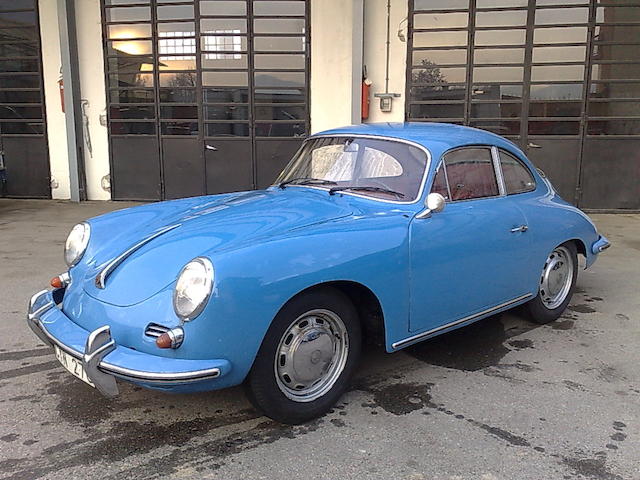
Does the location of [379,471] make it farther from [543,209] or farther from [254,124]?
[254,124]

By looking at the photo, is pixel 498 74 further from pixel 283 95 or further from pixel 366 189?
pixel 366 189

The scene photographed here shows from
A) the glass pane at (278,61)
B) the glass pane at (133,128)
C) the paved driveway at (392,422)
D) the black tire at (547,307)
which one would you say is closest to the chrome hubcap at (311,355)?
the paved driveway at (392,422)

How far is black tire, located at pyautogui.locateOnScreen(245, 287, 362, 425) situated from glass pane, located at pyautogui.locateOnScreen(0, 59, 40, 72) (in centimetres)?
1043

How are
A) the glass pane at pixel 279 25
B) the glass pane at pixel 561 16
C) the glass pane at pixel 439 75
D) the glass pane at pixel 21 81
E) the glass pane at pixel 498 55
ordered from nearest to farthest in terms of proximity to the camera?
the glass pane at pixel 561 16
the glass pane at pixel 498 55
the glass pane at pixel 439 75
the glass pane at pixel 279 25
the glass pane at pixel 21 81

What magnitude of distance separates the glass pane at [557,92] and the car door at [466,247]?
6.57 meters

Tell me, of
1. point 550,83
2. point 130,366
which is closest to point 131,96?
point 550,83

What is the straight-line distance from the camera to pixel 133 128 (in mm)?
11102

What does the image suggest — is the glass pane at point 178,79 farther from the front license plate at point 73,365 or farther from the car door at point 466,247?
the front license plate at point 73,365

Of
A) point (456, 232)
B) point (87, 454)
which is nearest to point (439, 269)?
point (456, 232)

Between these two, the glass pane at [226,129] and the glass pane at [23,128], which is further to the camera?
the glass pane at [23,128]

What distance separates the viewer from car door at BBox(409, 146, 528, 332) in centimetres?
346

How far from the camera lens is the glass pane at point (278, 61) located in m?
10.5

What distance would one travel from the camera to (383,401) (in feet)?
11.0

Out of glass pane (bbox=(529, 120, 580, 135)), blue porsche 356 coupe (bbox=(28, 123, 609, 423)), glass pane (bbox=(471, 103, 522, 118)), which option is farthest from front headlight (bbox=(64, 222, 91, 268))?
glass pane (bbox=(529, 120, 580, 135))
